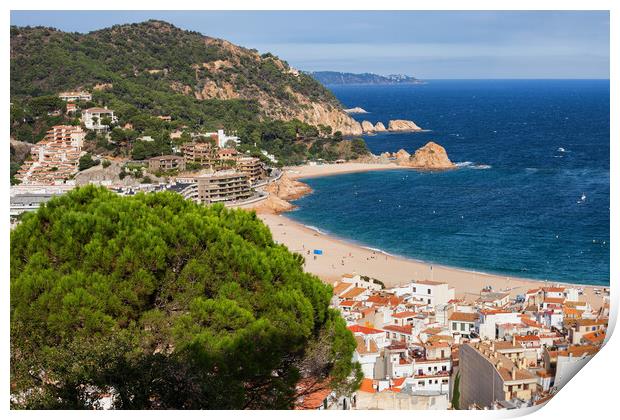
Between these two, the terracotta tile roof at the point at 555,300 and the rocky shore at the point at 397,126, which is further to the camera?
the rocky shore at the point at 397,126

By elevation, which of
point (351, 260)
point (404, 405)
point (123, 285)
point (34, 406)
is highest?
point (123, 285)

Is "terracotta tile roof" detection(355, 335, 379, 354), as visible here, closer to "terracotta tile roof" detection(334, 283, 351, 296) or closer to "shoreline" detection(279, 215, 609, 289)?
"terracotta tile roof" detection(334, 283, 351, 296)

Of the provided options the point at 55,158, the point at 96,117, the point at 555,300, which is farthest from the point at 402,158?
the point at 555,300

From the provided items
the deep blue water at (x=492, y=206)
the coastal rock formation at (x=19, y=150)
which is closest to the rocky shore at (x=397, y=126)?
the deep blue water at (x=492, y=206)

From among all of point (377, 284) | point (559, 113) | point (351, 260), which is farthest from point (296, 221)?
point (559, 113)

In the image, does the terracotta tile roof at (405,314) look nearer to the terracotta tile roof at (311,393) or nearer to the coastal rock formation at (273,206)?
the terracotta tile roof at (311,393)

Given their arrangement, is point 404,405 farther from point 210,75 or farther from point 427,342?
point 210,75
